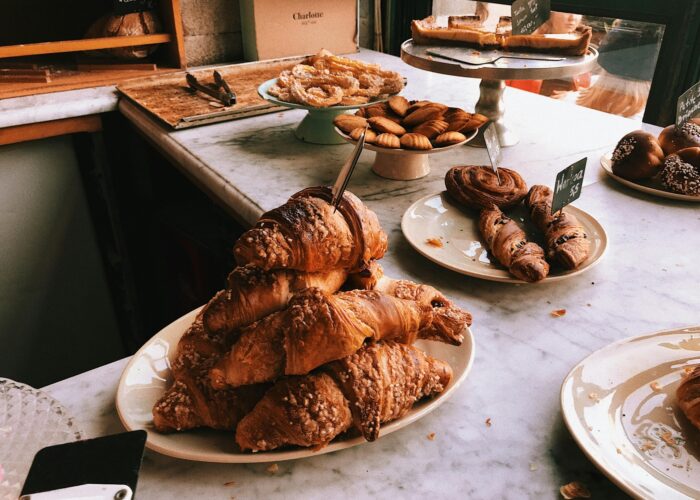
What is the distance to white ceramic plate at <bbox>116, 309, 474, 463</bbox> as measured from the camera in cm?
60

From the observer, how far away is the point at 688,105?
1.35 m

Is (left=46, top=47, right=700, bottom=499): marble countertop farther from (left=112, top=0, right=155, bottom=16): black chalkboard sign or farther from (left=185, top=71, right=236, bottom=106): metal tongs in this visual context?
(left=112, top=0, right=155, bottom=16): black chalkboard sign

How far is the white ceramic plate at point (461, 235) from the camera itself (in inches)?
38.5

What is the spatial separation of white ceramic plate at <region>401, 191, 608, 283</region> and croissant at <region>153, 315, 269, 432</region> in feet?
1.58

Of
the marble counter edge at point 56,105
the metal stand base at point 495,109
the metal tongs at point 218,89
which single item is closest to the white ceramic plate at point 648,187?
the metal stand base at point 495,109

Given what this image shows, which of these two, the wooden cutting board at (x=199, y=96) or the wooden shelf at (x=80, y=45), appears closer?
the wooden cutting board at (x=199, y=96)

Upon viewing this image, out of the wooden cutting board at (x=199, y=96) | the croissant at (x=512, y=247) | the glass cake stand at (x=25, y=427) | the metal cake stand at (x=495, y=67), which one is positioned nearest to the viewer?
the glass cake stand at (x=25, y=427)

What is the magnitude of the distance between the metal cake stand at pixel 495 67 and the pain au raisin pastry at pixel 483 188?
0.33 m

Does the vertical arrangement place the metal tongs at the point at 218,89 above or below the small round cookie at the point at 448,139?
below

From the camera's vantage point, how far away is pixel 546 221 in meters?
1.09

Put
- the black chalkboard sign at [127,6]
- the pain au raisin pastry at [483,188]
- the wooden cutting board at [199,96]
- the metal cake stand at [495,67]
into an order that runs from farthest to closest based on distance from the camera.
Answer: the black chalkboard sign at [127,6] < the wooden cutting board at [199,96] < the metal cake stand at [495,67] < the pain au raisin pastry at [483,188]

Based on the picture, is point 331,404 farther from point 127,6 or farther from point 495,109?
point 127,6

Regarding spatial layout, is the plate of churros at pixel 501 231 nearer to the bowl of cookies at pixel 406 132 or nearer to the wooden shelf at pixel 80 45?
the bowl of cookies at pixel 406 132

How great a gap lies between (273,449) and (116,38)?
190 centimetres
